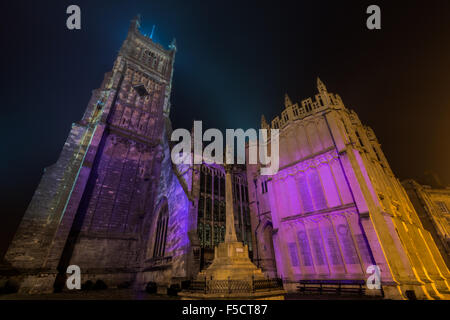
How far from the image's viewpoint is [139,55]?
31672 mm

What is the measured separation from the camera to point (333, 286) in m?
11.2

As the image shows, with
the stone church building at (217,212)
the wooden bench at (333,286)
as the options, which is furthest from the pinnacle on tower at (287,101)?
the wooden bench at (333,286)

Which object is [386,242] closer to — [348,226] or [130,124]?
[348,226]

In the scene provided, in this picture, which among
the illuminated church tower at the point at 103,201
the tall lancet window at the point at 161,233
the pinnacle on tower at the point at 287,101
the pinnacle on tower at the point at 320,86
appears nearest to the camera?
the illuminated church tower at the point at 103,201

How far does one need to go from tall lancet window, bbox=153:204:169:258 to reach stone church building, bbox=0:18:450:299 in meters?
0.11

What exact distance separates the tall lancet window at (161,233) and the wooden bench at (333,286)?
11183 mm

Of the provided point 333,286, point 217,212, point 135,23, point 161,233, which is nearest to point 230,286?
point 333,286

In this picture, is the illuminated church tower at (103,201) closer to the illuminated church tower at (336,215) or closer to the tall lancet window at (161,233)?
the tall lancet window at (161,233)

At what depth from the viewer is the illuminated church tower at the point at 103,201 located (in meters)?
13.5

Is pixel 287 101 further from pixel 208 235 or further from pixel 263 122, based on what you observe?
pixel 208 235

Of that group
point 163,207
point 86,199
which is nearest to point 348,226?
point 163,207

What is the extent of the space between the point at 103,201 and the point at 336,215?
20210mm

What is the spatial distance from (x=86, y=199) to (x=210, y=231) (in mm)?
11935
